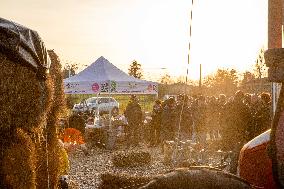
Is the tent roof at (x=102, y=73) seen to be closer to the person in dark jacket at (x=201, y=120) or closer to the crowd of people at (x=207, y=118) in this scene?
the crowd of people at (x=207, y=118)

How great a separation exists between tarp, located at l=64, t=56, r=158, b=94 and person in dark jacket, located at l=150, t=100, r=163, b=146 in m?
1.47

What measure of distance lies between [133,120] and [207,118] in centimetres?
362

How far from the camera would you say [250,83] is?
58312mm

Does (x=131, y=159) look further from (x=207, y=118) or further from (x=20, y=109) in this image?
(x=20, y=109)

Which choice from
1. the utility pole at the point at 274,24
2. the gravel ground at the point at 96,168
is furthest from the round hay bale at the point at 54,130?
the gravel ground at the point at 96,168

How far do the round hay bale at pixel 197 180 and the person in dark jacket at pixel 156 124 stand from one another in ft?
51.5

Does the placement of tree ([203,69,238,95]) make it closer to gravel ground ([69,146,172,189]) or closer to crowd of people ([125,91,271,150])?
crowd of people ([125,91,271,150])

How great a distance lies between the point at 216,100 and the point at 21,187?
46.4 ft

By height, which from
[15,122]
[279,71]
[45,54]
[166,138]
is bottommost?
[166,138]

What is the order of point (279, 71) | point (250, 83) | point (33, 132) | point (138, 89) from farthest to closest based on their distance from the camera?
point (250, 83) → point (138, 89) → point (33, 132) → point (279, 71)

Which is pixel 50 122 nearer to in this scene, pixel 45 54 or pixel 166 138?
pixel 45 54

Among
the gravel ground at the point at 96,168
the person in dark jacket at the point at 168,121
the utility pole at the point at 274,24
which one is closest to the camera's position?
the utility pole at the point at 274,24

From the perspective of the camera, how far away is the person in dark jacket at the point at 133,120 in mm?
18984

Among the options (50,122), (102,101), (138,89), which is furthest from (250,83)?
(50,122)
